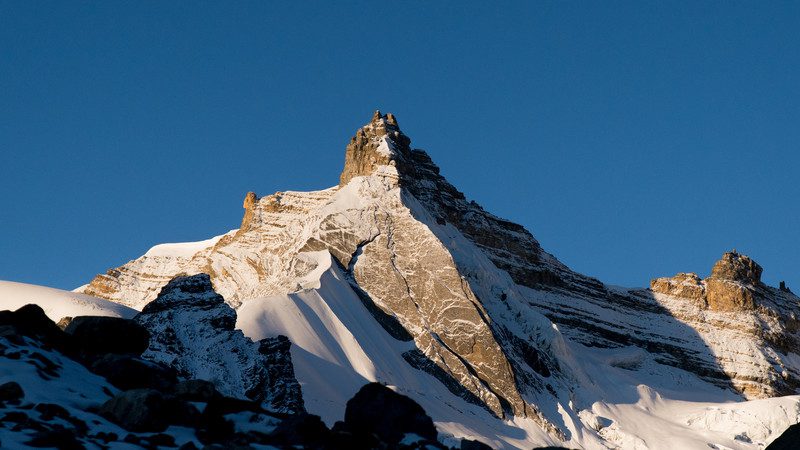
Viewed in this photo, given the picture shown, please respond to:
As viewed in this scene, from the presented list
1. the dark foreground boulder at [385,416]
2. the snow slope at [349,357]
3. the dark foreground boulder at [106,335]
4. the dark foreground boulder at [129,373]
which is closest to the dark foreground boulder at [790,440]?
the dark foreground boulder at [385,416]

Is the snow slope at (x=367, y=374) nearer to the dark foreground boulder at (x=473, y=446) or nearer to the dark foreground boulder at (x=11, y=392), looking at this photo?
the dark foreground boulder at (x=473, y=446)

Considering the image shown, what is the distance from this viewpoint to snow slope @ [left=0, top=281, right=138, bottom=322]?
16512 centimetres

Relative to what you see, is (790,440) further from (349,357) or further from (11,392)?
(349,357)

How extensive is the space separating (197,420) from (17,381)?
6.08 m

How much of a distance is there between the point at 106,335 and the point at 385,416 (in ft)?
48.4

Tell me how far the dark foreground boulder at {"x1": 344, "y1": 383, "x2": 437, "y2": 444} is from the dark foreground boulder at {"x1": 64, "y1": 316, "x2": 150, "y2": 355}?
13.0m

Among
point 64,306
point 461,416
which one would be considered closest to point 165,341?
point 64,306

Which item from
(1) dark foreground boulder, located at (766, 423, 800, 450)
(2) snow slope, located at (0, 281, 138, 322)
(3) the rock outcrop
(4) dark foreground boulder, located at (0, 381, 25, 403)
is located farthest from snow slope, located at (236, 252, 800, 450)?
(1) dark foreground boulder, located at (766, 423, 800, 450)

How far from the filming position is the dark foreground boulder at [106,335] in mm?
52281

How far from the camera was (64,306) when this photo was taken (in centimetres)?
16725

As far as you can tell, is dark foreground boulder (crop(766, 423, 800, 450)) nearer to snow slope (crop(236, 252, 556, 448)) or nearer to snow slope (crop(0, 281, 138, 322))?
snow slope (crop(236, 252, 556, 448))

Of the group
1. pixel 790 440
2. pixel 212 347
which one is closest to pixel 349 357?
pixel 212 347

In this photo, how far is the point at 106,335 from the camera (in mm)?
52875

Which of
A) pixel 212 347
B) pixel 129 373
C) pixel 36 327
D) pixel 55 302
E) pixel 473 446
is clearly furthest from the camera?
pixel 55 302
